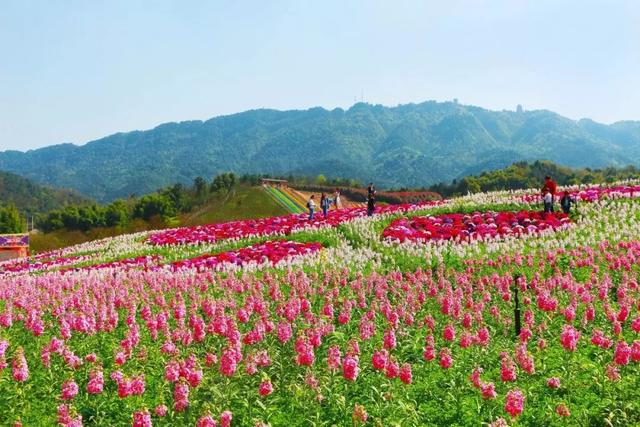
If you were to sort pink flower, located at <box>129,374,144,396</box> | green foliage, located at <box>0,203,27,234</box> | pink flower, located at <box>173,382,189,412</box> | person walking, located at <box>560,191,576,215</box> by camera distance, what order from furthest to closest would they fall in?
1. green foliage, located at <box>0,203,27,234</box>
2. person walking, located at <box>560,191,576,215</box>
3. pink flower, located at <box>129,374,144,396</box>
4. pink flower, located at <box>173,382,189,412</box>

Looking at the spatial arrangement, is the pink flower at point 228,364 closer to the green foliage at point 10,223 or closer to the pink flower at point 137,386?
the pink flower at point 137,386

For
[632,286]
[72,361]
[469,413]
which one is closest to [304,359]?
[469,413]

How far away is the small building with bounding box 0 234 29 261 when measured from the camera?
3853cm

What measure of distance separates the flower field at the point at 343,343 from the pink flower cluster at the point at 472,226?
3.60 feet

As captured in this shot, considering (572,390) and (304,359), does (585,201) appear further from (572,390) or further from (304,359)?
(304,359)

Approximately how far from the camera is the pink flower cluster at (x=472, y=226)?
19.3 metres

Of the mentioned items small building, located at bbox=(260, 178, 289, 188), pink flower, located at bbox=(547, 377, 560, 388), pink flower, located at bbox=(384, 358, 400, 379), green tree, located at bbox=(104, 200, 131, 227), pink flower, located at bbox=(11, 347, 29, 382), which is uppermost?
small building, located at bbox=(260, 178, 289, 188)

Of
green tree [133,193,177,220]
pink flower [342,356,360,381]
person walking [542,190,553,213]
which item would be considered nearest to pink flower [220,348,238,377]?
pink flower [342,356,360,381]

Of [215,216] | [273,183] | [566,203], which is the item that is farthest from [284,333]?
[273,183]

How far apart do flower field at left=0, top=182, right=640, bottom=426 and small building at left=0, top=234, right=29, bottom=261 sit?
24599 millimetres

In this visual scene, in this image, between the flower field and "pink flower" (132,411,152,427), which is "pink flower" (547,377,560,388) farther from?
"pink flower" (132,411,152,427)

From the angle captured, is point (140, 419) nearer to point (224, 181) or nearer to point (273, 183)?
point (273, 183)

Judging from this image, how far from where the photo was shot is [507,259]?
1423 centimetres

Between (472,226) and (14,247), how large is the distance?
31766 mm
